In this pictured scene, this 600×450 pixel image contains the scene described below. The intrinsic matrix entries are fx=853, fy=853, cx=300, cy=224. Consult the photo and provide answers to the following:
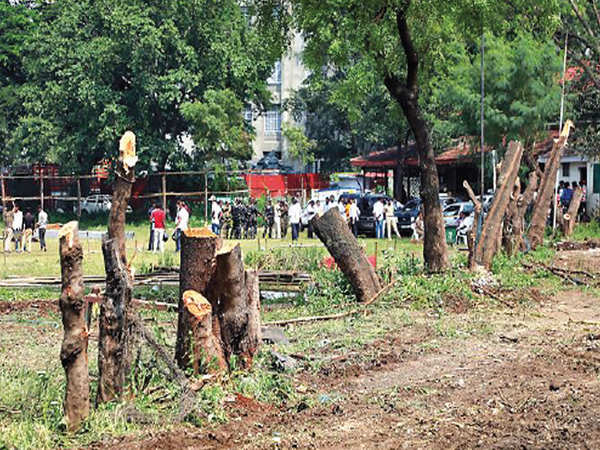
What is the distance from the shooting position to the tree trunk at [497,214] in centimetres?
1700

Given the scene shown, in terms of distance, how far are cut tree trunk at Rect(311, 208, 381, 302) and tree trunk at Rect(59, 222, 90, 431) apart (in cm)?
741

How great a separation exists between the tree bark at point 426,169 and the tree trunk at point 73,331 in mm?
9838

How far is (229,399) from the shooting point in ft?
26.4

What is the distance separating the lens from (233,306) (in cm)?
902

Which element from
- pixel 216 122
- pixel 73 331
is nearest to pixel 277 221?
pixel 216 122

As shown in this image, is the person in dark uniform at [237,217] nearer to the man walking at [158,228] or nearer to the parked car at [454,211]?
the man walking at [158,228]

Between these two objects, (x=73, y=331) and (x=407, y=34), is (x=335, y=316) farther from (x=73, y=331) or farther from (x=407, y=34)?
(x=73, y=331)

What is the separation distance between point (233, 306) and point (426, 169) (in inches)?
319

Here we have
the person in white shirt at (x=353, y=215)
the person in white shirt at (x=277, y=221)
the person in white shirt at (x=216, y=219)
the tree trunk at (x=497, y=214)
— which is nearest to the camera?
the tree trunk at (x=497, y=214)

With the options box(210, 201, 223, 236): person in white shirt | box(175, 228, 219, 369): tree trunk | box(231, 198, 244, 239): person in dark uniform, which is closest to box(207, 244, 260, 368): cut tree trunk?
box(175, 228, 219, 369): tree trunk

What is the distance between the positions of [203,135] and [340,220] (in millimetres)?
26910

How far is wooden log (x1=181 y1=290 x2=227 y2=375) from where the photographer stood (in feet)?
27.4

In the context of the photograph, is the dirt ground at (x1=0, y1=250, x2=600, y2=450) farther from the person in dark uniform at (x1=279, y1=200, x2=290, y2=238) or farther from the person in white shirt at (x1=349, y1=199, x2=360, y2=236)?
the person in dark uniform at (x1=279, y1=200, x2=290, y2=238)

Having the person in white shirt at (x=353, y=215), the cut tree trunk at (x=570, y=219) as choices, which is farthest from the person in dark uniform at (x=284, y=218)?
the cut tree trunk at (x=570, y=219)
